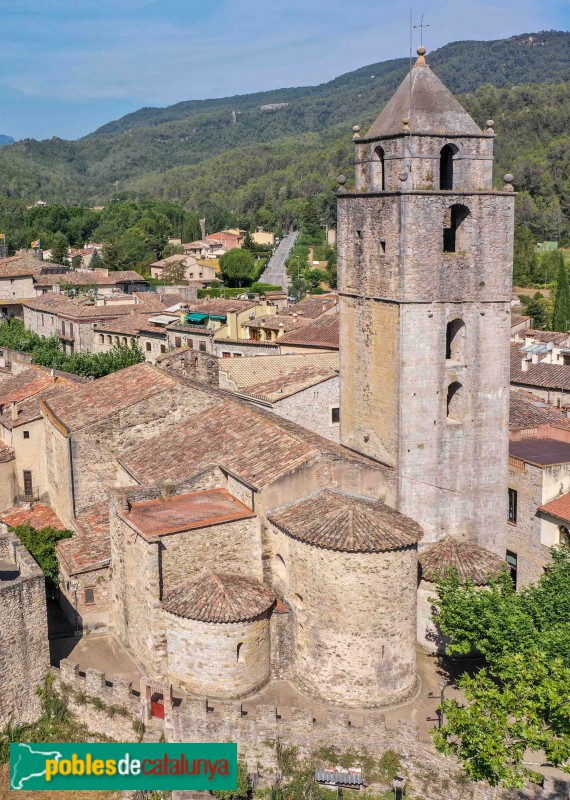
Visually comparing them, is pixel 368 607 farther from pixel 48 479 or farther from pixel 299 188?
pixel 299 188

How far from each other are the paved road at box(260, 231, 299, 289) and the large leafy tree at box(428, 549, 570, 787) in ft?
288

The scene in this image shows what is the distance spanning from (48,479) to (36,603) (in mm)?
11569

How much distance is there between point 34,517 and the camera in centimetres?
3175

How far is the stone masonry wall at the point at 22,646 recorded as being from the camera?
2169 cm

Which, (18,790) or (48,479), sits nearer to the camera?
(18,790)

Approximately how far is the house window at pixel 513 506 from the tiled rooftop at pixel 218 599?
31.0ft

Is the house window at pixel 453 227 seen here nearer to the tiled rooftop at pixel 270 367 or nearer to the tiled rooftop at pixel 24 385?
the tiled rooftop at pixel 270 367

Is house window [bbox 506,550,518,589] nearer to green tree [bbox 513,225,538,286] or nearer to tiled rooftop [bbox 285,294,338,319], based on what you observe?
tiled rooftop [bbox 285,294,338,319]

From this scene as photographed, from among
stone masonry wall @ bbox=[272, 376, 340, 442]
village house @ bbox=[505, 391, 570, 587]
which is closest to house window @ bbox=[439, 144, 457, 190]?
village house @ bbox=[505, 391, 570, 587]

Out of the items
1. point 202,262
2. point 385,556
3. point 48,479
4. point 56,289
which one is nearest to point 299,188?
point 202,262

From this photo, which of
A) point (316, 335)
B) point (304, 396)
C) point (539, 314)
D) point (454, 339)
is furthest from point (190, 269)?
point (454, 339)

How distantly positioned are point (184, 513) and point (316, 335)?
28988 mm

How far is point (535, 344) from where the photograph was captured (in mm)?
60125

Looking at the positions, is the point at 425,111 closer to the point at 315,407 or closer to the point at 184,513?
the point at 184,513
